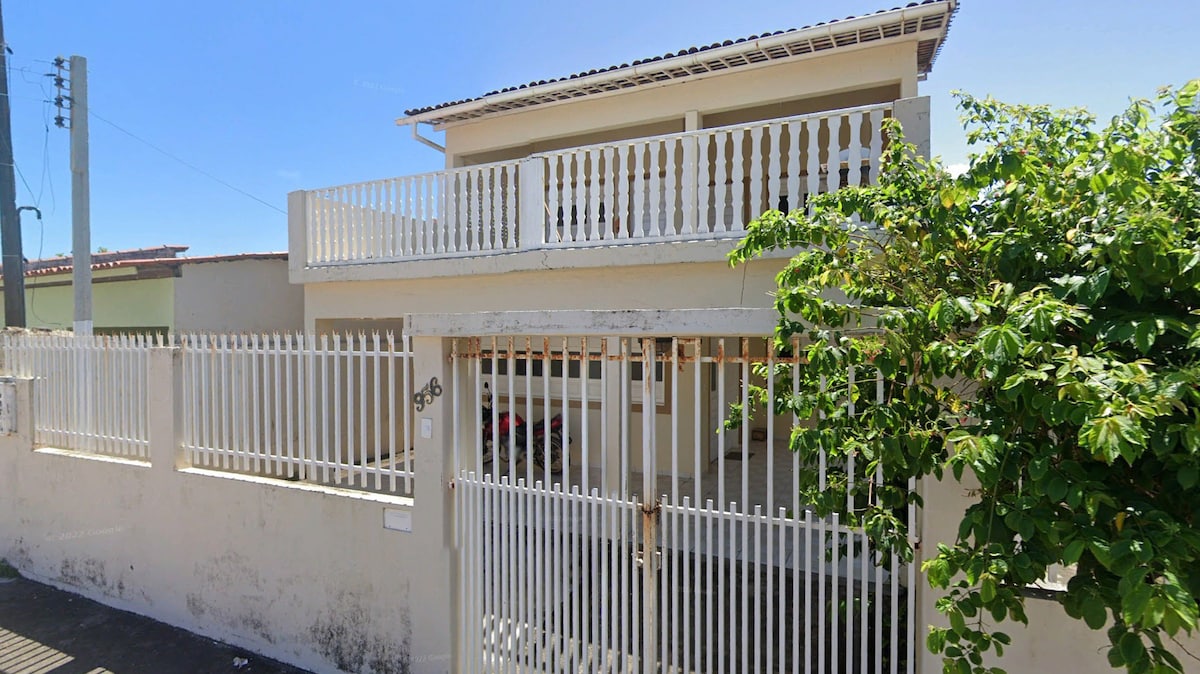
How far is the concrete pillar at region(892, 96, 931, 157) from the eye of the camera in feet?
15.4

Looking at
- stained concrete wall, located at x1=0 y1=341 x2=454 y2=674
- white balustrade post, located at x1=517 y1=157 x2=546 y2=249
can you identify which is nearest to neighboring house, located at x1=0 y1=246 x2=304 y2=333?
stained concrete wall, located at x1=0 y1=341 x2=454 y2=674

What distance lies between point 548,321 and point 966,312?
2.27m

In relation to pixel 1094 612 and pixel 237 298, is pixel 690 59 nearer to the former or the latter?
pixel 1094 612

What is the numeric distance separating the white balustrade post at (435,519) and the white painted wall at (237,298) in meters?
6.32

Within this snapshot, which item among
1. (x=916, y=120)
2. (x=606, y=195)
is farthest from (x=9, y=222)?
(x=916, y=120)

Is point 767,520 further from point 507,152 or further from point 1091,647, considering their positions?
point 507,152

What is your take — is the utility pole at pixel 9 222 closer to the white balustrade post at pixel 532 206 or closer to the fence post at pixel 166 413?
the fence post at pixel 166 413

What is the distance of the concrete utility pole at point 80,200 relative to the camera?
24.0 feet

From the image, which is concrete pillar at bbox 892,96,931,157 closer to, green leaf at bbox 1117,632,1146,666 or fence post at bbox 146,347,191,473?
green leaf at bbox 1117,632,1146,666

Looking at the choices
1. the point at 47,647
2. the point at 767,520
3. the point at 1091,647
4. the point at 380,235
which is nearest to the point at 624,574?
the point at 767,520

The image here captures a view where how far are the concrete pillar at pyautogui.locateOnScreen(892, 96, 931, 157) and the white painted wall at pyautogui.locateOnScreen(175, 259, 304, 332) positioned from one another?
8.74m

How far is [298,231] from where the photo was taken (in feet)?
25.4

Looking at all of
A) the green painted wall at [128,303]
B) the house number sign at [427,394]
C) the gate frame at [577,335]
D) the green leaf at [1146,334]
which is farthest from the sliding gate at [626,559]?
the green painted wall at [128,303]

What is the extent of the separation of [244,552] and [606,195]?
4.53 m
